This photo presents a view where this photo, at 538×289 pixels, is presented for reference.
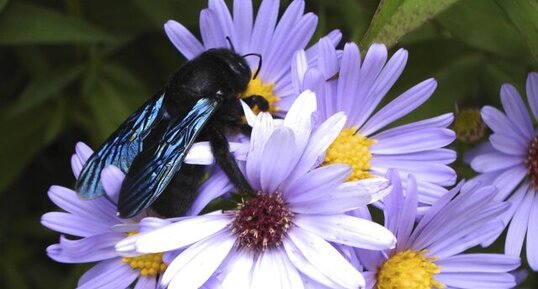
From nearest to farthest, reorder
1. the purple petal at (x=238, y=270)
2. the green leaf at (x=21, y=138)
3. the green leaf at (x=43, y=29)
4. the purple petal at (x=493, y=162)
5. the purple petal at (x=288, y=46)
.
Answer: the purple petal at (x=238, y=270) < the purple petal at (x=288, y=46) < the purple petal at (x=493, y=162) < the green leaf at (x=43, y=29) < the green leaf at (x=21, y=138)

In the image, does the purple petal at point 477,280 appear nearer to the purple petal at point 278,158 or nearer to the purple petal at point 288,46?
the purple petal at point 278,158

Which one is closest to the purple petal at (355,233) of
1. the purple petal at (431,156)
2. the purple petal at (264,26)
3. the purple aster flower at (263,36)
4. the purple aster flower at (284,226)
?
the purple aster flower at (284,226)

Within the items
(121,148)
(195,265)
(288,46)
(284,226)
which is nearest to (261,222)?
(284,226)

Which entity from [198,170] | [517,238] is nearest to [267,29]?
[198,170]

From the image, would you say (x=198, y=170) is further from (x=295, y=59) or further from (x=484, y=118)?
(x=484, y=118)


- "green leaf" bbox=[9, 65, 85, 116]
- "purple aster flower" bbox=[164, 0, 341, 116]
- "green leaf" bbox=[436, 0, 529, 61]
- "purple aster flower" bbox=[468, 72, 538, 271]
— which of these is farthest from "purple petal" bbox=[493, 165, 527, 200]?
"green leaf" bbox=[9, 65, 85, 116]

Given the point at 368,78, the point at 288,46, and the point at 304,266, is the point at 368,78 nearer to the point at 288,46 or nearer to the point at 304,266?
the point at 288,46
